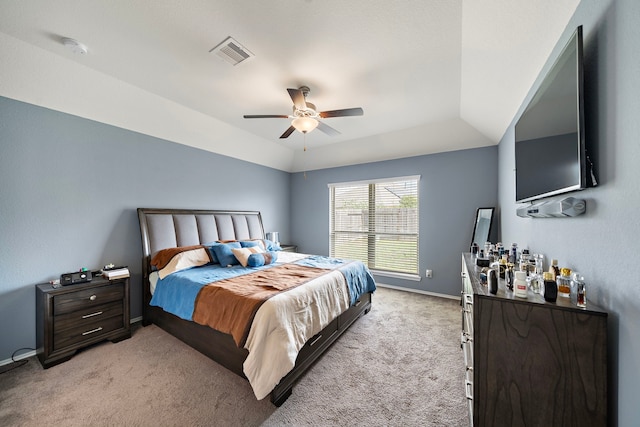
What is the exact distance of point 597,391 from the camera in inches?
38.4

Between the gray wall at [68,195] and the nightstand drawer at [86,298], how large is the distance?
0.46 m

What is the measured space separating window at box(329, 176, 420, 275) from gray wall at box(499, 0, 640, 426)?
10.3 ft

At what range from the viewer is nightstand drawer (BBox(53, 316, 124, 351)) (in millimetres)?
2203

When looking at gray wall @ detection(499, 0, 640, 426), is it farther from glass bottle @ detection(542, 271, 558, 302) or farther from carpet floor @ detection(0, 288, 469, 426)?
carpet floor @ detection(0, 288, 469, 426)

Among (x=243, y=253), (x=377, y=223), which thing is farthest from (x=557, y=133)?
(x=377, y=223)

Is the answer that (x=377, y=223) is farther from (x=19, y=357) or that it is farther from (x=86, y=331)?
(x=19, y=357)

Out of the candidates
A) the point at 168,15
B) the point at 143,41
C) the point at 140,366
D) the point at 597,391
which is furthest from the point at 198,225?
the point at 597,391

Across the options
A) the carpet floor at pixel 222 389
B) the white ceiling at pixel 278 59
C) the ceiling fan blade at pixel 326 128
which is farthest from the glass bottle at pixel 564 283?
the ceiling fan blade at pixel 326 128

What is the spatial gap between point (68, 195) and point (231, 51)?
2.42 m

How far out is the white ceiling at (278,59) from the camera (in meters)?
1.61

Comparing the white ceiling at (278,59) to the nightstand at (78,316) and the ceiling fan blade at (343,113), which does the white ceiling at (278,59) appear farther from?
the nightstand at (78,316)

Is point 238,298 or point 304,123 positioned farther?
point 304,123

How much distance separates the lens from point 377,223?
4.76 m

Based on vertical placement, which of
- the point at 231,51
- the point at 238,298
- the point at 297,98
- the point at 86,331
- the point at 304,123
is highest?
the point at 231,51
